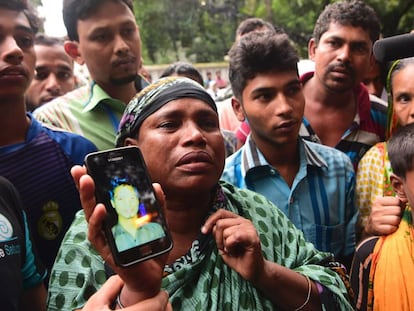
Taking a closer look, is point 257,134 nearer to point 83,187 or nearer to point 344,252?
point 344,252

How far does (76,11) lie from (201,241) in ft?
5.39

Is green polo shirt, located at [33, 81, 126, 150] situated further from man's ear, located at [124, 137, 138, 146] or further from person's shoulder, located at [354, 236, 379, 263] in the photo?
person's shoulder, located at [354, 236, 379, 263]

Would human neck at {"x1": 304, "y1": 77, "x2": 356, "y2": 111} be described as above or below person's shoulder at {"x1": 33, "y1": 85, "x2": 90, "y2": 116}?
below

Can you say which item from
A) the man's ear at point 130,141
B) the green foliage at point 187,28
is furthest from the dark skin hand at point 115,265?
the green foliage at point 187,28

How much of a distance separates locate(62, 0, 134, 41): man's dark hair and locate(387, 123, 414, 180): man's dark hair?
66.7 inches

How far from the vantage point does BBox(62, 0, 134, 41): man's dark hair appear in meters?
2.46

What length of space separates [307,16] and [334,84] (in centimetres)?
1133

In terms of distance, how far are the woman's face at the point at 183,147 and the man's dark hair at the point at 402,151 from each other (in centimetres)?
83

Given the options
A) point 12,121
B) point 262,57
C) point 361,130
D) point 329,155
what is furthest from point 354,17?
point 12,121

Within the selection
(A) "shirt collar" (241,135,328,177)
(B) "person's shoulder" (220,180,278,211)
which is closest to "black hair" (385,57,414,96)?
(A) "shirt collar" (241,135,328,177)

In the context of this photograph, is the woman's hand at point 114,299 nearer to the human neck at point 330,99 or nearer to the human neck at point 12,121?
the human neck at point 12,121

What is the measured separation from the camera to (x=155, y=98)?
5.32ft

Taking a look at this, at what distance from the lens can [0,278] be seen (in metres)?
1.37

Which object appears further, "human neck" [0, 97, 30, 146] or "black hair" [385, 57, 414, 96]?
"black hair" [385, 57, 414, 96]
